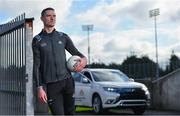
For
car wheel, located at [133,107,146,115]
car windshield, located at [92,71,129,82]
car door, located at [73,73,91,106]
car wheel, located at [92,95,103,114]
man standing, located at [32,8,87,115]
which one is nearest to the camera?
man standing, located at [32,8,87,115]

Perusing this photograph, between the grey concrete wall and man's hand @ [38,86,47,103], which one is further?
the grey concrete wall

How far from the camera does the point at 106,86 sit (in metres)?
18.6

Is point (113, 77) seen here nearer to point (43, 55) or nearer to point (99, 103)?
point (99, 103)

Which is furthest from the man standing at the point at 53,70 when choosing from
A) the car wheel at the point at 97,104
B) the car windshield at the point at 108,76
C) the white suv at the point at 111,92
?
the car windshield at the point at 108,76

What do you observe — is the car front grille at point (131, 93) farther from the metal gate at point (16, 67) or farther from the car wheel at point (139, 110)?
the metal gate at point (16, 67)

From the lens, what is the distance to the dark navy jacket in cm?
688

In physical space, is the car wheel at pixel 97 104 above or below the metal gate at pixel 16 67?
below

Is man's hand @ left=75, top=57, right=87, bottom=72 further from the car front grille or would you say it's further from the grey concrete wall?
the grey concrete wall

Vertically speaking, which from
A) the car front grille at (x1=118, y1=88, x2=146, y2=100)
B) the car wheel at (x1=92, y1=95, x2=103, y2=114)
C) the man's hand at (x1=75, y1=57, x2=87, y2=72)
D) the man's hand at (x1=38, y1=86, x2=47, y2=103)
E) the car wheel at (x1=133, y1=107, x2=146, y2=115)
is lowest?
the car wheel at (x1=133, y1=107, x2=146, y2=115)

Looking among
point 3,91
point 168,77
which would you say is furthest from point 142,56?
point 3,91

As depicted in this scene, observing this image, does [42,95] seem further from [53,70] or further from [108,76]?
[108,76]

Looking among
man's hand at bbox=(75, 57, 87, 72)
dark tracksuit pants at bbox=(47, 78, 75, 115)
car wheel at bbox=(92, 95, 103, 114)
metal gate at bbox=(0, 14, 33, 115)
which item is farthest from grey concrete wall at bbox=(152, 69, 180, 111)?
dark tracksuit pants at bbox=(47, 78, 75, 115)

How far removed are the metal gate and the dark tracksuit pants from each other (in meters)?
2.54

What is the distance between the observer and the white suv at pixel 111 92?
720 inches
